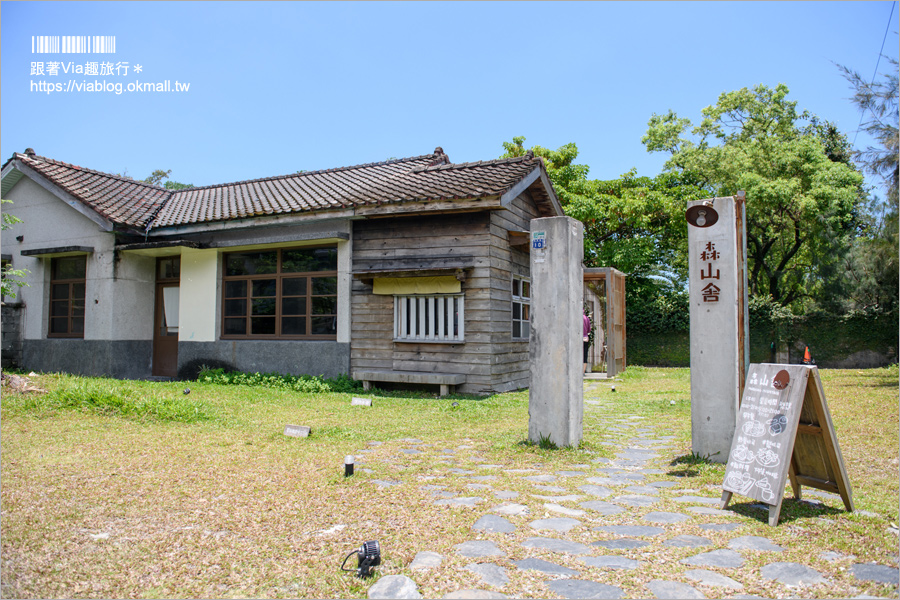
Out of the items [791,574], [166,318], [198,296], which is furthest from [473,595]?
[166,318]

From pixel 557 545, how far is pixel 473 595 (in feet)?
2.78

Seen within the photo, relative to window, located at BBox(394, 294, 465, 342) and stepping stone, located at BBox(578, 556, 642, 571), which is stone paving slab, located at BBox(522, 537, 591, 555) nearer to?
stepping stone, located at BBox(578, 556, 642, 571)

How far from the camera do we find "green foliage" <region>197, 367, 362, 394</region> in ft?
38.8

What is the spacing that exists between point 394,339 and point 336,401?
1860 mm

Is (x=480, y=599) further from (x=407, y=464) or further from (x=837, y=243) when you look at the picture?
(x=837, y=243)

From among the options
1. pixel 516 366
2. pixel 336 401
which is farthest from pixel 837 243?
pixel 336 401

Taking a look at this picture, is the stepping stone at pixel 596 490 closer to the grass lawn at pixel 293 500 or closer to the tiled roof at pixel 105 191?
the grass lawn at pixel 293 500

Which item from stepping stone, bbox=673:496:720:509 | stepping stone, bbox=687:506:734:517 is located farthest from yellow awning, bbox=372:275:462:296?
stepping stone, bbox=687:506:734:517

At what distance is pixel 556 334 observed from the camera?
21.0 feet

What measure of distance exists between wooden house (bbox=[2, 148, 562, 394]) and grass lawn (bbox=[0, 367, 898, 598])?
3159 mm

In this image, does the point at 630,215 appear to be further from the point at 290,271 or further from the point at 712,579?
the point at 712,579

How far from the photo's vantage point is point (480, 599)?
2908 millimetres

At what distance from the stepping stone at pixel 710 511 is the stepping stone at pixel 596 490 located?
65 cm

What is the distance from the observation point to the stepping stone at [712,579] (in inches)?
120
